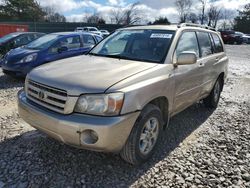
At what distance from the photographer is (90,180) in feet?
9.96

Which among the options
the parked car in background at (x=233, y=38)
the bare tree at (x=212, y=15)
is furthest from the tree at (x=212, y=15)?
the parked car in background at (x=233, y=38)

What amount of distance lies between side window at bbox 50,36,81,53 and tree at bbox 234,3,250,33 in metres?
55.0

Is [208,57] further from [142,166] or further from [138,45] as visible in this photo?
[142,166]

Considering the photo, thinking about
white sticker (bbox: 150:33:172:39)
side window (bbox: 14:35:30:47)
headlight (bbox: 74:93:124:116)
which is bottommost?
headlight (bbox: 74:93:124:116)

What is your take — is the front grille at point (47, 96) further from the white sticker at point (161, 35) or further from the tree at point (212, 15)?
the tree at point (212, 15)

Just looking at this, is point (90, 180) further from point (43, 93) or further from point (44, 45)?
point (44, 45)

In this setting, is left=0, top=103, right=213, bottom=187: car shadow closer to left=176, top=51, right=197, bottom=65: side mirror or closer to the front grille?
the front grille

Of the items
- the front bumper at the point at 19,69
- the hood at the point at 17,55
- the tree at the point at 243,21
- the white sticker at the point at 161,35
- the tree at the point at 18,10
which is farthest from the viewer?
the tree at the point at 243,21

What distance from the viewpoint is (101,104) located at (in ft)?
9.21

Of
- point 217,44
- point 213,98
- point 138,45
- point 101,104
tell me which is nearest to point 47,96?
point 101,104

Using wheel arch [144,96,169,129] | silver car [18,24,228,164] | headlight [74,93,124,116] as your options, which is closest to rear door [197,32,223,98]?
silver car [18,24,228,164]

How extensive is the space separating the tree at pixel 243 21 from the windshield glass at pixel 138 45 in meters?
58.1

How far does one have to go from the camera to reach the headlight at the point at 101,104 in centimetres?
279

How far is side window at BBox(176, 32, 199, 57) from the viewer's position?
400 centimetres
